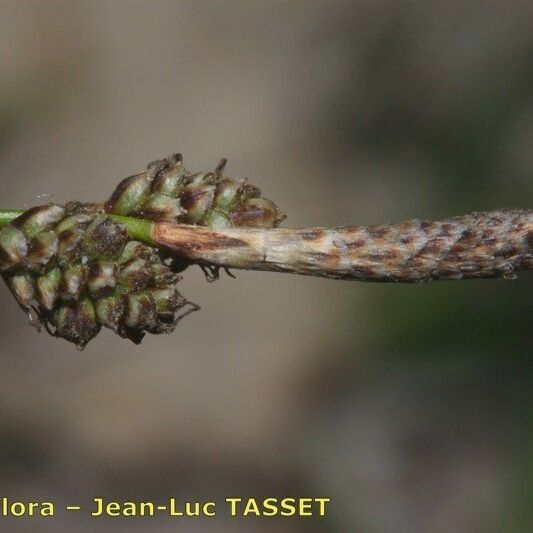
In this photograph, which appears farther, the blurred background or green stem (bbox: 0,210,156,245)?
the blurred background

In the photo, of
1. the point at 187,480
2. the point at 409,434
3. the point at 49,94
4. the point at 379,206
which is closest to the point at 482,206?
the point at 379,206

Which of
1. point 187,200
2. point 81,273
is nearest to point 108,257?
point 81,273

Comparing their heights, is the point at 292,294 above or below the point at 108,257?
above

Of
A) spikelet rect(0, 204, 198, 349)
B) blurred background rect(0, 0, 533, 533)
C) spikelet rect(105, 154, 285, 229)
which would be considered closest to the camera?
spikelet rect(0, 204, 198, 349)

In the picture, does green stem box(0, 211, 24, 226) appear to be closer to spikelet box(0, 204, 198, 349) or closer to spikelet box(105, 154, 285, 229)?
spikelet box(0, 204, 198, 349)

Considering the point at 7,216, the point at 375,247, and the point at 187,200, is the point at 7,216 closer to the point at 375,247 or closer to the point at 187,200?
the point at 187,200

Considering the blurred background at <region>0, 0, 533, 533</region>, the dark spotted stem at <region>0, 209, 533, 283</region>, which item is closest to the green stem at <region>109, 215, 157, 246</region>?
the dark spotted stem at <region>0, 209, 533, 283</region>
